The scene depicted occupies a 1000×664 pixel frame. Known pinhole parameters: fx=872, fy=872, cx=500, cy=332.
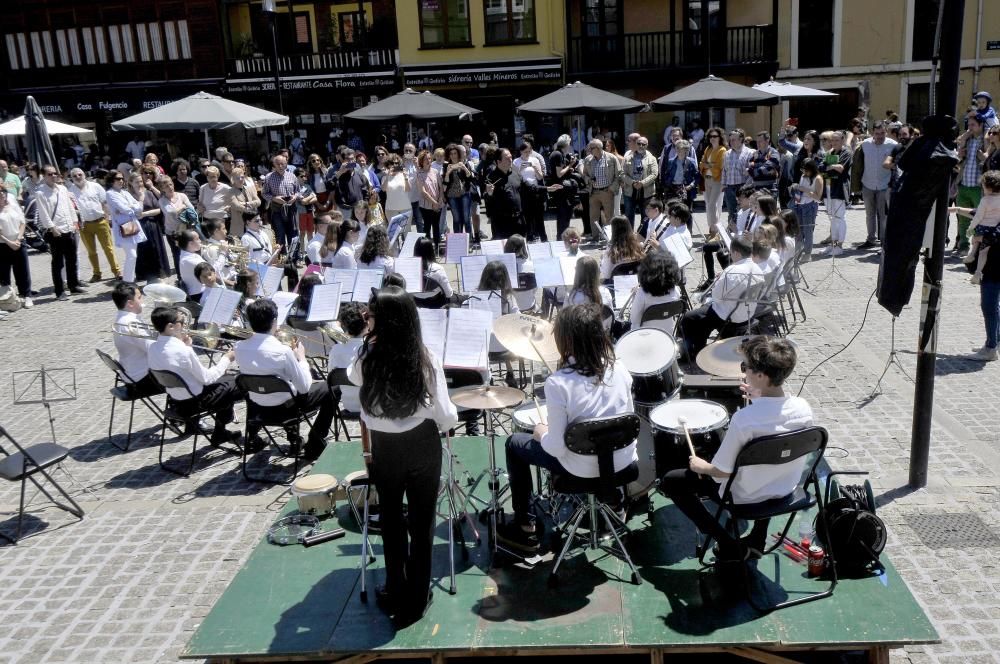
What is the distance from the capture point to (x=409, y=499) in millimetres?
4574

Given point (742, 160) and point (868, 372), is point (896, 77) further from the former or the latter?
point (868, 372)

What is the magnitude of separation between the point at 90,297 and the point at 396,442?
460 inches

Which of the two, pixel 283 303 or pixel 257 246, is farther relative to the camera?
pixel 257 246

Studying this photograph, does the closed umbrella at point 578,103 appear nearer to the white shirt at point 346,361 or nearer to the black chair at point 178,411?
the white shirt at point 346,361

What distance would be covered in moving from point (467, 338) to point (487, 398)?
2.36 ft

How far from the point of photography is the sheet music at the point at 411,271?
933cm

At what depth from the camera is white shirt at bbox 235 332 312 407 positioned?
6891mm

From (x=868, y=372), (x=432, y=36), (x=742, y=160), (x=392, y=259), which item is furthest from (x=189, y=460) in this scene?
(x=432, y=36)

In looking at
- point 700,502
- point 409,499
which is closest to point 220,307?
point 409,499

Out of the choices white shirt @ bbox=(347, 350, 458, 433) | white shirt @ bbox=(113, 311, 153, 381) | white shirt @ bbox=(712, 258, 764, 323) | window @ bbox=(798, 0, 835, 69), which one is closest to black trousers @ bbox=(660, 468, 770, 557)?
white shirt @ bbox=(347, 350, 458, 433)

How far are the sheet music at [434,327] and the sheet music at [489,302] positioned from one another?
1.64m

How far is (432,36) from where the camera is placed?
2928cm

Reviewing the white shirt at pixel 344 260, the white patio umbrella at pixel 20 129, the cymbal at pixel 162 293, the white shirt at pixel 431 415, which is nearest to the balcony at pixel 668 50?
the white patio umbrella at pixel 20 129

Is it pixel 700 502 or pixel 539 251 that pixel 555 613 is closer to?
pixel 700 502
